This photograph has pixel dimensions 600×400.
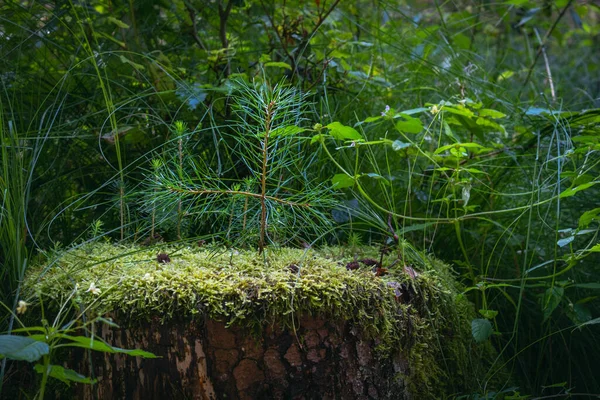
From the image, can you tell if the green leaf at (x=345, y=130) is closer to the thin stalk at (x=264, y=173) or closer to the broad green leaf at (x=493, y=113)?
the thin stalk at (x=264, y=173)

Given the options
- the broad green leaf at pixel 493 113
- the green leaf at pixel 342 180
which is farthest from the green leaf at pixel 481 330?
the broad green leaf at pixel 493 113

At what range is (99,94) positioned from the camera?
217 centimetres

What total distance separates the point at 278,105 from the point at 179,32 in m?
1.17

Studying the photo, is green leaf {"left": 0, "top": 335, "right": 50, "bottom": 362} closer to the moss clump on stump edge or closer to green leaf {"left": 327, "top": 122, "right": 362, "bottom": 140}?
the moss clump on stump edge

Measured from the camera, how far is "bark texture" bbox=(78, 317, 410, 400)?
4.07 ft

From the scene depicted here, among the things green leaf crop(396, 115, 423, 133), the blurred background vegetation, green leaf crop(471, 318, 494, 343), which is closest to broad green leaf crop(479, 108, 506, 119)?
the blurred background vegetation

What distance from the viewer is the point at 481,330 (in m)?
1.41

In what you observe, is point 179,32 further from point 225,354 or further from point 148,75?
point 225,354

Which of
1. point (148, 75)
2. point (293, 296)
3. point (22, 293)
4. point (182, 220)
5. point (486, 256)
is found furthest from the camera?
point (148, 75)

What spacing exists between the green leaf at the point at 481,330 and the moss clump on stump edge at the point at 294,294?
0.10 meters

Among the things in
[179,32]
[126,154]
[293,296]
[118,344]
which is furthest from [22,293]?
[179,32]

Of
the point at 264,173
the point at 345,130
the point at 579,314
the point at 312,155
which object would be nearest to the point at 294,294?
the point at 264,173

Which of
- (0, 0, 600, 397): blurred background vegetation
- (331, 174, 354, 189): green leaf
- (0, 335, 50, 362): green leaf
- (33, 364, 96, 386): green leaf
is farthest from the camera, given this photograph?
(0, 0, 600, 397): blurred background vegetation

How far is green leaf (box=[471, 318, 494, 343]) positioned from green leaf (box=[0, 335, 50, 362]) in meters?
0.94
